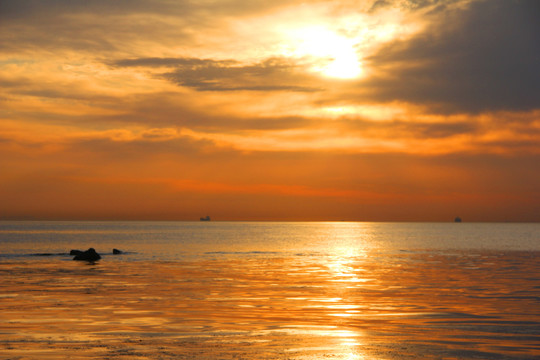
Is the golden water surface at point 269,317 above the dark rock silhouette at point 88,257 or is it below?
below

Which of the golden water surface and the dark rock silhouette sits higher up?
the dark rock silhouette

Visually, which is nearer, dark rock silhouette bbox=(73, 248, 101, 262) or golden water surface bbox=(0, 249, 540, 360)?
golden water surface bbox=(0, 249, 540, 360)

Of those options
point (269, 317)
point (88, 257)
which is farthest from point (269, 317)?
point (88, 257)

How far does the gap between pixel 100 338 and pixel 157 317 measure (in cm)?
521

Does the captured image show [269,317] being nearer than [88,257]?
Yes

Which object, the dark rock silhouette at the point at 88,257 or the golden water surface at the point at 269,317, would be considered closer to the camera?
the golden water surface at the point at 269,317

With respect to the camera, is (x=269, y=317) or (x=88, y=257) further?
(x=88, y=257)

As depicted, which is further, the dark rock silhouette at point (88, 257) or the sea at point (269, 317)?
the dark rock silhouette at point (88, 257)

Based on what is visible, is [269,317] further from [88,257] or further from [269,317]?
[88,257]

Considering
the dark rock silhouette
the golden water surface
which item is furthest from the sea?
the dark rock silhouette

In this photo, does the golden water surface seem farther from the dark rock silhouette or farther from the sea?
the dark rock silhouette

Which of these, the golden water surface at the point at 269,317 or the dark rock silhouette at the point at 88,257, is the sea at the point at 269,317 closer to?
the golden water surface at the point at 269,317

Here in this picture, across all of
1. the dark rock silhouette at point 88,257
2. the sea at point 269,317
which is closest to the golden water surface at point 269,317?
the sea at point 269,317

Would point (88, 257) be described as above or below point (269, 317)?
above
